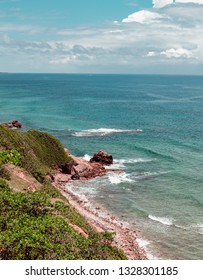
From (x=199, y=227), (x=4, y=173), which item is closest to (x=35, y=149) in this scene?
(x=4, y=173)

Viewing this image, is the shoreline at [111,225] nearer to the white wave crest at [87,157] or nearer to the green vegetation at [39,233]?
the green vegetation at [39,233]

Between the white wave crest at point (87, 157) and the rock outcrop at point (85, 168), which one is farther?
the white wave crest at point (87, 157)

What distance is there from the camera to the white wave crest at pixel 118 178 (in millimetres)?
63750

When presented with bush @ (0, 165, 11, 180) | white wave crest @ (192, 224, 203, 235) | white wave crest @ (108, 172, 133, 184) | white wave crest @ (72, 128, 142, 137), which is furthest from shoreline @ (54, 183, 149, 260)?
white wave crest @ (72, 128, 142, 137)

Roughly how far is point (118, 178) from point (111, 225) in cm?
1866

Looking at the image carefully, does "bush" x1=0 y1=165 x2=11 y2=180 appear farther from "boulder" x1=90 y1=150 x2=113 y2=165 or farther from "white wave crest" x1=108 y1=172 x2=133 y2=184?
"boulder" x1=90 y1=150 x2=113 y2=165

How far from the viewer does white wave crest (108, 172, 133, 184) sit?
63750mm

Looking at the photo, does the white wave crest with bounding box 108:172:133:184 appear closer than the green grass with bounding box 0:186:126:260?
No

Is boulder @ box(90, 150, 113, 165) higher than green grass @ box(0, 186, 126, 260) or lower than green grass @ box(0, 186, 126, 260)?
lower

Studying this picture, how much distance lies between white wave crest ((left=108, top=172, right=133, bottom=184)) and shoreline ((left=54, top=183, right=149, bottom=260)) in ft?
30.1

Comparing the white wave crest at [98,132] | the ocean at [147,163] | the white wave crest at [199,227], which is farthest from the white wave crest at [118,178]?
the white wave crest at [98,132]

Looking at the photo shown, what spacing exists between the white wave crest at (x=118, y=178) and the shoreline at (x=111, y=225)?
30.1 feet

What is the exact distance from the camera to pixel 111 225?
4722 cm

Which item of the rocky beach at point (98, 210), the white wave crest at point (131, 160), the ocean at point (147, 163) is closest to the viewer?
the rocky beach at point (98, 210)
